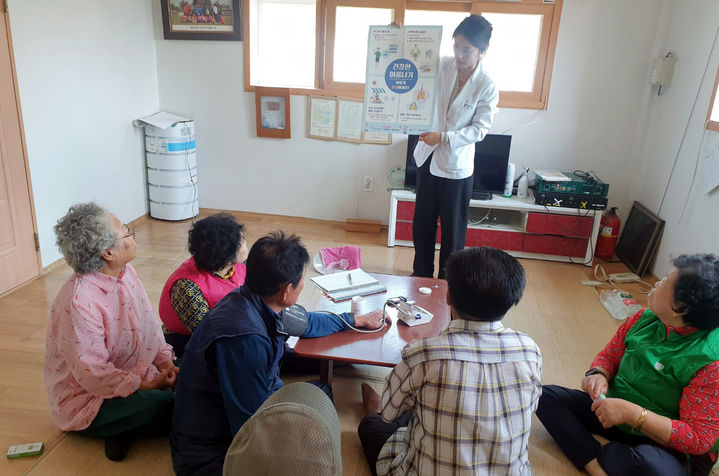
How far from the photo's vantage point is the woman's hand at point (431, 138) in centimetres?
270

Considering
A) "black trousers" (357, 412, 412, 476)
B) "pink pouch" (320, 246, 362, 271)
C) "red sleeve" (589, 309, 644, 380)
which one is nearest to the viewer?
"black trousers" (357, 412, 412, 476)

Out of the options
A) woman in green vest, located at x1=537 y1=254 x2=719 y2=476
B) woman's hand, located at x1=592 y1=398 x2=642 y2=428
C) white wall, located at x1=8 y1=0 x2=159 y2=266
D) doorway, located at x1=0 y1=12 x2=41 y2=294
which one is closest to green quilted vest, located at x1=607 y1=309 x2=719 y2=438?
woman in green vest, located at x1=537 y1=254 x2=719 y2=476

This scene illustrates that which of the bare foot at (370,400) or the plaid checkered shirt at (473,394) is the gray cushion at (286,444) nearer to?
the plaid checkered shirt at (473,394)

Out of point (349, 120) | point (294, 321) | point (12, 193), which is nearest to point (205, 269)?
point (294, 321)

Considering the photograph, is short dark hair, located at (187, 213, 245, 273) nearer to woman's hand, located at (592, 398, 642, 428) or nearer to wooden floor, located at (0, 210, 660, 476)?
wooden floor, located at (0, 210, 660, 476)

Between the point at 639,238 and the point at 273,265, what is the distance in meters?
3.22

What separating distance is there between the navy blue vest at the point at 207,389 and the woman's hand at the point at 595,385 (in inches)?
42.2

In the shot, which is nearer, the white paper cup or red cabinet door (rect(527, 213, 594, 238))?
the white paper cup

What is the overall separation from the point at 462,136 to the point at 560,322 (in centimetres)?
118

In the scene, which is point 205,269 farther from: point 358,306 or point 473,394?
point 473,394

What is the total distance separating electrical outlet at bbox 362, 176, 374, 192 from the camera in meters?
4.28

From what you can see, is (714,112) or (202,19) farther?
(202,19)

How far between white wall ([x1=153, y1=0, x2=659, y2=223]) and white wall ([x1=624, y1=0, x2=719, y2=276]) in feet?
0.69

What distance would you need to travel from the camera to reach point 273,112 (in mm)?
4223
